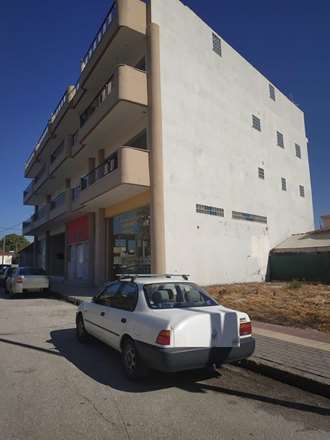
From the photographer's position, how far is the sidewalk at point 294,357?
15.6ft

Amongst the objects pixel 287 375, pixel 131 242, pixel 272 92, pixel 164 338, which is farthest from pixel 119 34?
pixel 287 375

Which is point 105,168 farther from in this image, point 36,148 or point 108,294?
point 36,148

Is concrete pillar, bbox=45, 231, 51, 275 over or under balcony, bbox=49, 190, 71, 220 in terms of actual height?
under

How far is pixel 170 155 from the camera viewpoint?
15.4 meters

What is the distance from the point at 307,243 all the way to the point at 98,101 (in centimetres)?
1585

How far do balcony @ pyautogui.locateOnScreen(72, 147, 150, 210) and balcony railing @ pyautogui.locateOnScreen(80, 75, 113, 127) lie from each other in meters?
3.24

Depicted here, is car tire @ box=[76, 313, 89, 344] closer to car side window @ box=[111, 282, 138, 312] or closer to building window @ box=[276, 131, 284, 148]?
car side window @ box=[111, 282, 138, 312]

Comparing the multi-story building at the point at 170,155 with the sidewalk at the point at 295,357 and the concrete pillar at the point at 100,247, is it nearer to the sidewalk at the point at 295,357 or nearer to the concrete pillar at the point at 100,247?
the concrete pillar at the point at 100,247

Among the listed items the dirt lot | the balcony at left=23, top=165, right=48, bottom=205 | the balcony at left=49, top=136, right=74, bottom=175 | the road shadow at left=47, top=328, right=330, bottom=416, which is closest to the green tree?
the balcony at left=23, top=165, right=48, bottom=205

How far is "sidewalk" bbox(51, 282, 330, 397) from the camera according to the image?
4758mm

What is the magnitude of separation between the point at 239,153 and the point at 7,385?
18104 millimetres

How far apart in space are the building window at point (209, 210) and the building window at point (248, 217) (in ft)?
4.49

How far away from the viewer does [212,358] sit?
4676 mm

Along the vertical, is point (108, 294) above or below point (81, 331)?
above
